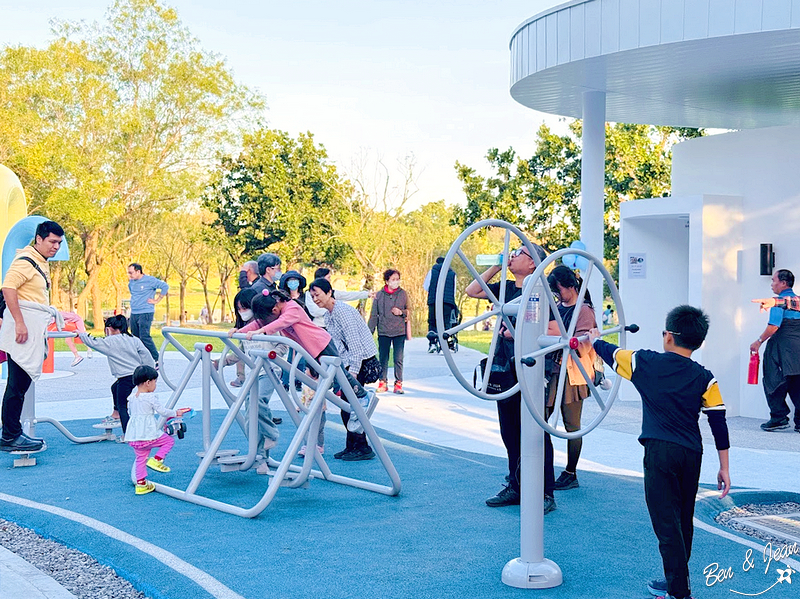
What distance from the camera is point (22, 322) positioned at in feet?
23.8

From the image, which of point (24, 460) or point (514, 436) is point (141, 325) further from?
point (514, 436)

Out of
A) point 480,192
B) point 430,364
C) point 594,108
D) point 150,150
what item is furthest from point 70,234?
point 594,108

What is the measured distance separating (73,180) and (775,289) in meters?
25.0

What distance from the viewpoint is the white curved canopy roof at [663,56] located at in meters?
8.09

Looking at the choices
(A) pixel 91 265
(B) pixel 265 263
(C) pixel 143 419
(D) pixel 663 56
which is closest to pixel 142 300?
(B) pixel 265 263

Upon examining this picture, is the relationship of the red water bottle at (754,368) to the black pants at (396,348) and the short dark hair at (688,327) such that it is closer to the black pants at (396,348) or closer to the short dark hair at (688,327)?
the black pants at (396,348)

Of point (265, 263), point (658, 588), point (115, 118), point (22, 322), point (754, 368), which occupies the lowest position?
point (658, 588)

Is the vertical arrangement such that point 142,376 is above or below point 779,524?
above

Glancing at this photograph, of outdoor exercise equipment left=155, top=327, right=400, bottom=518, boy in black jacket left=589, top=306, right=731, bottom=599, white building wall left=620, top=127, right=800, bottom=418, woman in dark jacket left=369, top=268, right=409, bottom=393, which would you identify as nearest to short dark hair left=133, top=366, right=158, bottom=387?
outdoor exercise equipment left=155, top=327, right=400, bottom=518

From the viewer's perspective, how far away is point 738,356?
10023mm

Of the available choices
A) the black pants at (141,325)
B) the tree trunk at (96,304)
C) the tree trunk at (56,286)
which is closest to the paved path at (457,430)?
the black pants at (141,325)

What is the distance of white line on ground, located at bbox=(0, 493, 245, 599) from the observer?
4.32 metres

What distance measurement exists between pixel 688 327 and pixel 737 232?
255 inches

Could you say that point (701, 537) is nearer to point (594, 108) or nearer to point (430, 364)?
point (594, 108)
